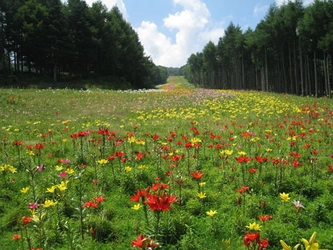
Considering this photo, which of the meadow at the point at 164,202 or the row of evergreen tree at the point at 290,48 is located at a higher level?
the row of evergreen tree at the point at 290,48

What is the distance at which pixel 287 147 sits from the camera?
851 centimetres

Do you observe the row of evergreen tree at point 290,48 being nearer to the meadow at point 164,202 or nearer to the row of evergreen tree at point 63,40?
the row of evergreen tree at point 63,40

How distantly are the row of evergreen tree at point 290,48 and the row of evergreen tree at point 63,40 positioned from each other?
25.1 m

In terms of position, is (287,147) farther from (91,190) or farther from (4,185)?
(4,185)

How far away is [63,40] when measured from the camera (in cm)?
4272

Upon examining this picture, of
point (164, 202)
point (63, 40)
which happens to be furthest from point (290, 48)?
point (164, 202)

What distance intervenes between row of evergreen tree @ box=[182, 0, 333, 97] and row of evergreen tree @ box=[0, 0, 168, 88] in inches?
987

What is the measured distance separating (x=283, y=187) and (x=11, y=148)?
7.55 meters

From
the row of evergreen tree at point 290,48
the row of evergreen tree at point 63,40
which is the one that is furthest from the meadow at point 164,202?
the row of evergreen tree at point 63,40

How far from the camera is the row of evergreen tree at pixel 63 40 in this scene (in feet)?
136

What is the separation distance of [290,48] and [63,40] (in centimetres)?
3694

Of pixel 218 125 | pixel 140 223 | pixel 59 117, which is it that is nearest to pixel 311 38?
pixel 218 125

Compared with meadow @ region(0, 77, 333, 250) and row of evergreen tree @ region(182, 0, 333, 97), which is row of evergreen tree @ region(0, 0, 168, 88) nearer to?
row of evergreen tree @ region(182, 0, 333, 97)

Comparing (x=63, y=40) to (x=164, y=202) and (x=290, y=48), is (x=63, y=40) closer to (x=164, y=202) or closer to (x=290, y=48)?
(x=290, y=48)
